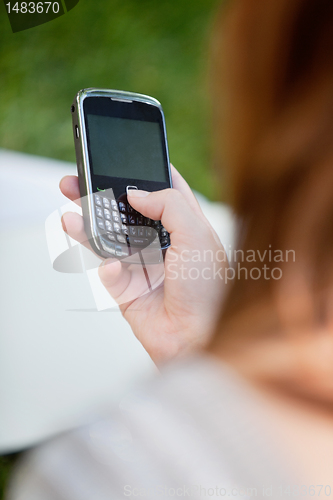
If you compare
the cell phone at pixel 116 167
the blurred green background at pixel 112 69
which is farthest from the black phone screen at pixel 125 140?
the blurred green background at pixel 112 69

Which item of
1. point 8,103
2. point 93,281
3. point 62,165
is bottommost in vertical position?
point 93,281

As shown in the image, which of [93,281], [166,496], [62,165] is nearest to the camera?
[166,496]

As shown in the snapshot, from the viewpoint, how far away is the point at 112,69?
3.43 ft

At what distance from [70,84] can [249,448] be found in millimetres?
943

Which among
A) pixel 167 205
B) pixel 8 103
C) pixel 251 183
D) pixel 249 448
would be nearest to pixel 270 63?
pixel 251 183

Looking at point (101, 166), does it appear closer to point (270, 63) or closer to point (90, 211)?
point (90, 211)

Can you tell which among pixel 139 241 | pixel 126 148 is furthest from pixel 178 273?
pixel 126 148

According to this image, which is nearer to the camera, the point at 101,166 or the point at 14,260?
the point at 101,166

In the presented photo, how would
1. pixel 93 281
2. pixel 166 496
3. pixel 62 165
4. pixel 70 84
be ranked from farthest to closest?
pixel 70 84 → pixel 62 165 → pixel 93 281 → pixel 166 496

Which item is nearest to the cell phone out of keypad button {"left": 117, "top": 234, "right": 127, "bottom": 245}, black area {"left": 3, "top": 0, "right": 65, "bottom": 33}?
keypad button {"left": 117, "top": 234, "right": 127, "bottom": 245}

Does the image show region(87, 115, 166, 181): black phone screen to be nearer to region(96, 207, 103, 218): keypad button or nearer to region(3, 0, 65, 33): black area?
region(96, 207, 103, 218): keypad button

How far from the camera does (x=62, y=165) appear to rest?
0.87 meters

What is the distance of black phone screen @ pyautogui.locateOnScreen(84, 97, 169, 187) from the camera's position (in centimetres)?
58

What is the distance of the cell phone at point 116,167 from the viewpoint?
574 millimetres
